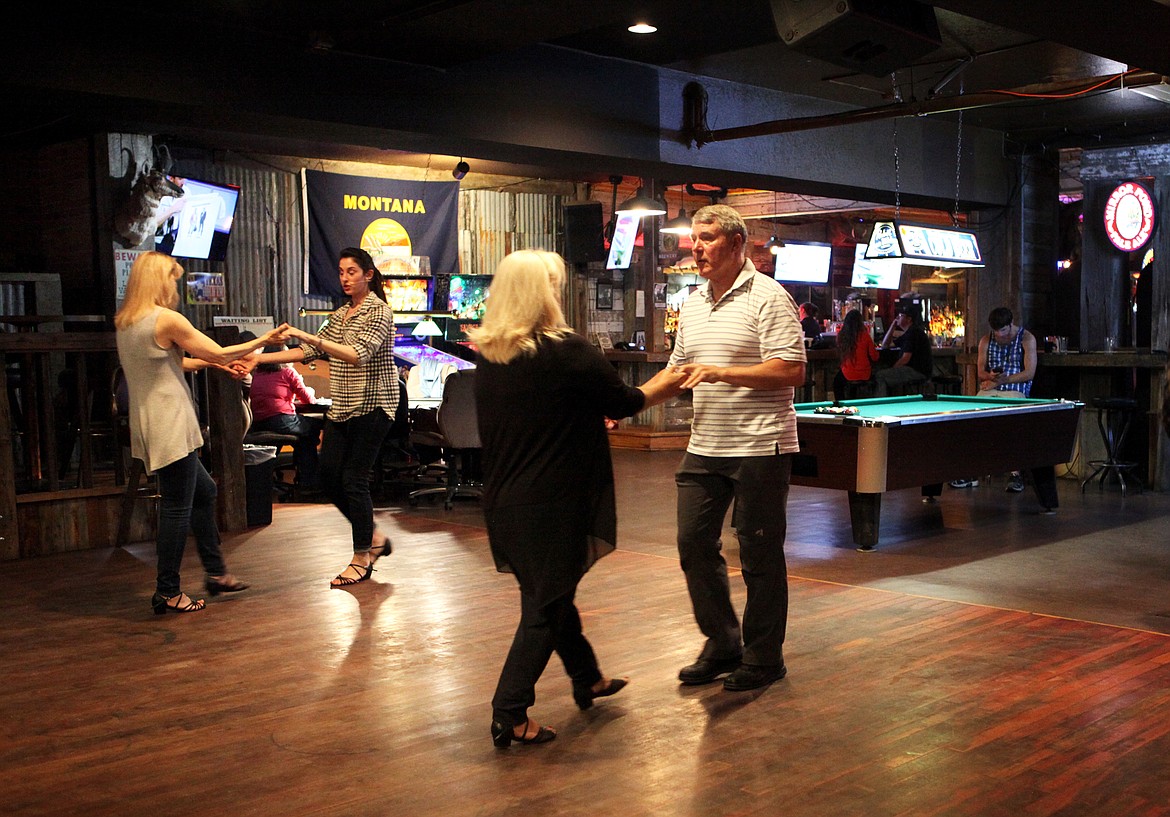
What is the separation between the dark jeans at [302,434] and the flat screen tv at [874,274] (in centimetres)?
1020

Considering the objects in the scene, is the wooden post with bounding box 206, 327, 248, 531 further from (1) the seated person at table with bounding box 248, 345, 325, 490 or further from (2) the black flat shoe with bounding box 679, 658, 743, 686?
(2) the black flat shoe with bounding box 679, 658, 743, 686

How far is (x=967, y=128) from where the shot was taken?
12047 millimetres

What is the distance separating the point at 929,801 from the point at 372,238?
10357mm

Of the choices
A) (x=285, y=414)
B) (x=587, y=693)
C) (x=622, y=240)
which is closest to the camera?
(x=587, y=693)

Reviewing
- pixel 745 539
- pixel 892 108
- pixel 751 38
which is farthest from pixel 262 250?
pixel 745 539

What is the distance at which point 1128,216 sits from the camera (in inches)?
425

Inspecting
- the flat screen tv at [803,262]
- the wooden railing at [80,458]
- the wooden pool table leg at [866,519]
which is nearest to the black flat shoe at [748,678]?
the wooden pool table leg at [866,519]

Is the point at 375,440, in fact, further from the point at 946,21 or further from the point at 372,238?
the point at 372,238

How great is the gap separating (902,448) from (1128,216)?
18.7ft

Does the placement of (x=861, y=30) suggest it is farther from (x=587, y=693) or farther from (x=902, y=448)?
(x=587, y=693)

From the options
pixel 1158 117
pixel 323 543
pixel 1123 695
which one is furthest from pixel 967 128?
pixel 1123 695

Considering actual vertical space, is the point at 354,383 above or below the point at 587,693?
above

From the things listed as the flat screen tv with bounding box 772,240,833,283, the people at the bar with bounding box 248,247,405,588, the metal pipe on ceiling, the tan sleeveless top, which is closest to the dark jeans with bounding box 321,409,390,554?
the people at the bar with bounding box 248,247,405,588

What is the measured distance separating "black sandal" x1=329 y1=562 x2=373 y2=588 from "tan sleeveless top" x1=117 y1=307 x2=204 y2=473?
1.09 metres
